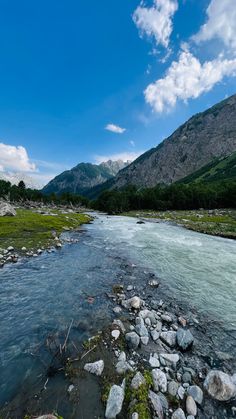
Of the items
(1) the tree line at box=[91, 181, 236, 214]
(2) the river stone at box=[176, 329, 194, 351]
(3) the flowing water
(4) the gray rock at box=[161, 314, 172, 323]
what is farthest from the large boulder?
(1) the tree line at box=[91, 181, 236, 214]

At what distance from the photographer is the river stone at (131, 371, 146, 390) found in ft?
20.9

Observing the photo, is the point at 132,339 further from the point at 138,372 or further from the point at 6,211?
the point at 6,211

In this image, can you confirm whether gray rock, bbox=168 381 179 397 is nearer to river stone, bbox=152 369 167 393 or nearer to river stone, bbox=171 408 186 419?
river stone, bbox=152 369 167 393

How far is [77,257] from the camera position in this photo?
21266mm

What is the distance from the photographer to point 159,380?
6.66 metres

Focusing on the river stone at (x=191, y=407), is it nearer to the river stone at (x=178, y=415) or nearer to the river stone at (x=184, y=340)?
the river stone at (x=178, y=415)

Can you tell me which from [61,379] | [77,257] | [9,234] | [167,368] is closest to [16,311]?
[61,379]

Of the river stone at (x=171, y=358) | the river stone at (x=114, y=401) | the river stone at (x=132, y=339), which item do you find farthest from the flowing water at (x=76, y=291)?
the river stone at (x=171, y=358)

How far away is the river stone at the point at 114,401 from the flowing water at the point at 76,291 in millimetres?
2697

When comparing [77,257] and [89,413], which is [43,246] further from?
[89,413]

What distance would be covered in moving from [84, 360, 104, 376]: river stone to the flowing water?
63.8 inches

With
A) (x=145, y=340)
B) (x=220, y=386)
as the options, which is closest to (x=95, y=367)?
(x=145, y=340)

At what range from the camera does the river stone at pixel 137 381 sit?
6355 millimetres

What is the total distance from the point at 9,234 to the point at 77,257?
13.6m
